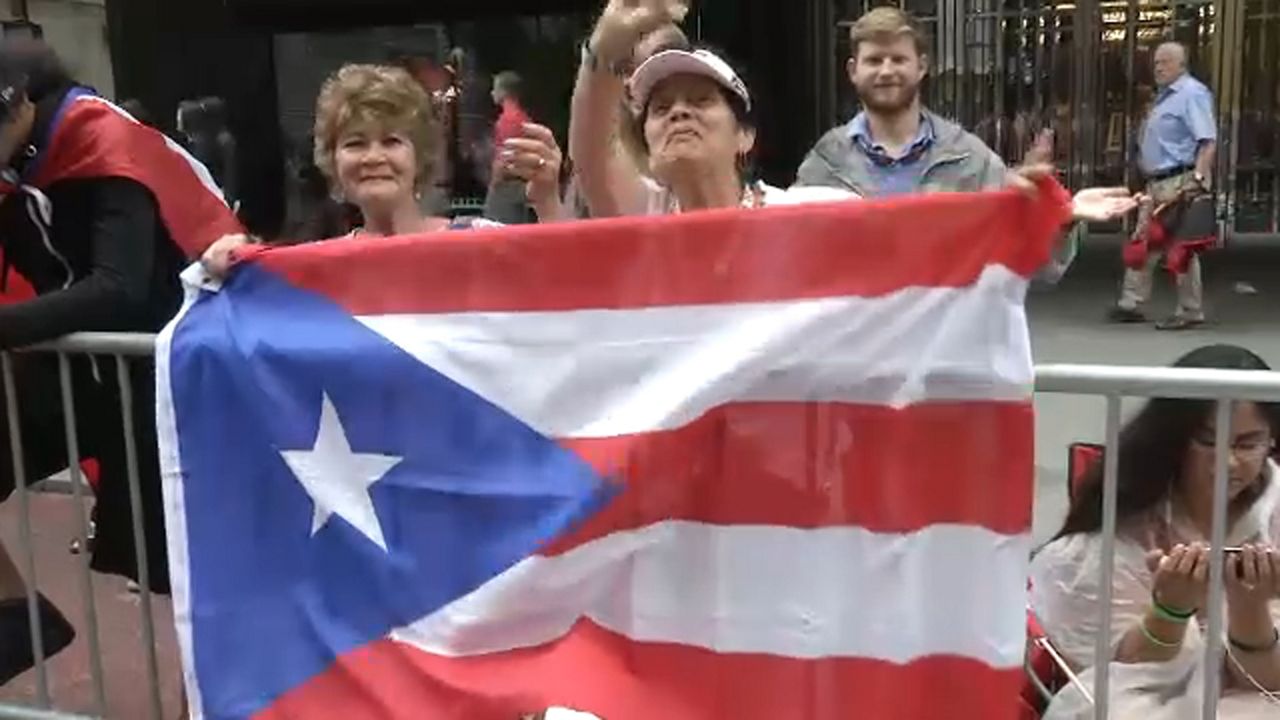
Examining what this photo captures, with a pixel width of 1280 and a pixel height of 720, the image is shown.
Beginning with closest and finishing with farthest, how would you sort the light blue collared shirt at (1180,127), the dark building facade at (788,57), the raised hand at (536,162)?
the raised hand at (536,162) → the light blue collared shirt at (1180,127) → the dark building facade at (788,57)

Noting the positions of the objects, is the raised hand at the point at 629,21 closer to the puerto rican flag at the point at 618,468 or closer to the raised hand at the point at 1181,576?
the puerto rican flag at the point at 618,468

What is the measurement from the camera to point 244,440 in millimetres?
3258

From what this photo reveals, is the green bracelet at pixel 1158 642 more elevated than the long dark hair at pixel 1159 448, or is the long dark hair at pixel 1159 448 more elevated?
the long dark hair at pixel 1159 448

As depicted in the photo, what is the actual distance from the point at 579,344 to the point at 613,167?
87cm

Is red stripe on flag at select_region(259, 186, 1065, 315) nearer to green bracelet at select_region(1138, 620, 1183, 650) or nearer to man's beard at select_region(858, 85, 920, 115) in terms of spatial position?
green bracelet at select_region(1138, 620, 1183, 650)

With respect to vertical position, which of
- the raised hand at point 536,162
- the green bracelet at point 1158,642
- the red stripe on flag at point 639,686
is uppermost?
the raised hand at point 536,162

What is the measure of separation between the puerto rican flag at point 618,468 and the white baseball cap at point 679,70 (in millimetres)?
465

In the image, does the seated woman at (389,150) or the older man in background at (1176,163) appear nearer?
the seated woman at (389,150)

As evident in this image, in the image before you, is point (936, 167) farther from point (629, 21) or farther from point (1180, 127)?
point (1180, 127)

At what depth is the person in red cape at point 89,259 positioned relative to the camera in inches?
141

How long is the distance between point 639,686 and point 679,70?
4.23 ft

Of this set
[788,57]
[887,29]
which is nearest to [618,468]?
[887,29]

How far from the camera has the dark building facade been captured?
13.1 metres

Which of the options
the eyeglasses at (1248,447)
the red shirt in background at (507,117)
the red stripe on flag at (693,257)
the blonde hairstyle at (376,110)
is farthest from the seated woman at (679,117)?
the red shirt in background at (507,117)
